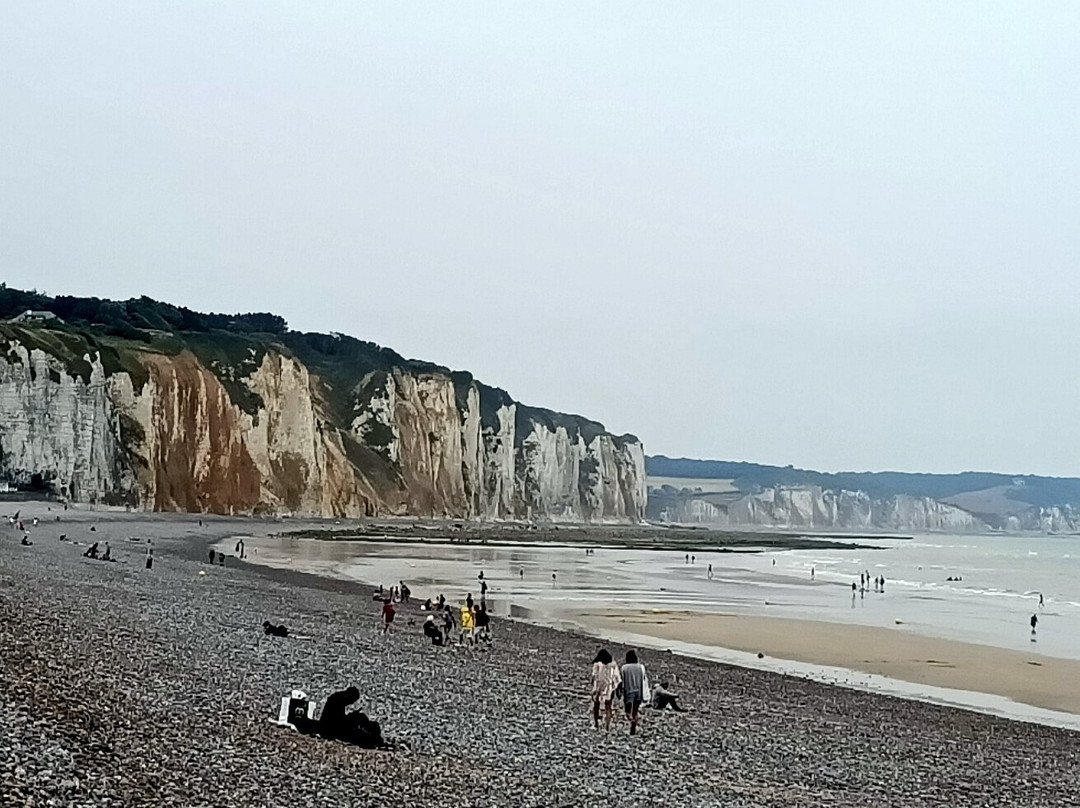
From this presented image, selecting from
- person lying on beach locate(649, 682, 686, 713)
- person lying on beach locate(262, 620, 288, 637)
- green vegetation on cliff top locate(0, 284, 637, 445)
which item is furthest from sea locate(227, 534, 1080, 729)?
green vegetation on cliff top locate(0, 284, 637, 445)

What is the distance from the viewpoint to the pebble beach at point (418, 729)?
299 inches

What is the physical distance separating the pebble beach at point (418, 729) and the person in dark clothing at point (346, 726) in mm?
351

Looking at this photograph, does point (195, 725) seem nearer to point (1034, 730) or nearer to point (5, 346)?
point (1034, 730)

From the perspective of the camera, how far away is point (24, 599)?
15.6m

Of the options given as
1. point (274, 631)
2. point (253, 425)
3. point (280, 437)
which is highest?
point (253, 425)

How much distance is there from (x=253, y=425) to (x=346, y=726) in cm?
7585

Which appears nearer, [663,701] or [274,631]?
[663,701]

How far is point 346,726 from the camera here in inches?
385

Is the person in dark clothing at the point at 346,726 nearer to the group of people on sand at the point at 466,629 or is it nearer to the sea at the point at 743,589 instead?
the group of people on sand at the point at 466,629

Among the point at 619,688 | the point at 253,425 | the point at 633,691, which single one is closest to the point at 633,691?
the point at 633,691

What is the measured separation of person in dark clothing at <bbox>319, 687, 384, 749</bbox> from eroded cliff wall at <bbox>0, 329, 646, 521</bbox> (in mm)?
57087

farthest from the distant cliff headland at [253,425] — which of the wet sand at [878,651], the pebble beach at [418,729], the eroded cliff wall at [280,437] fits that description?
the pebble beach at [418,729]

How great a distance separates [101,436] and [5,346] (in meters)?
7.92

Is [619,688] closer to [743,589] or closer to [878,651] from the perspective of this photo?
[878,651]
